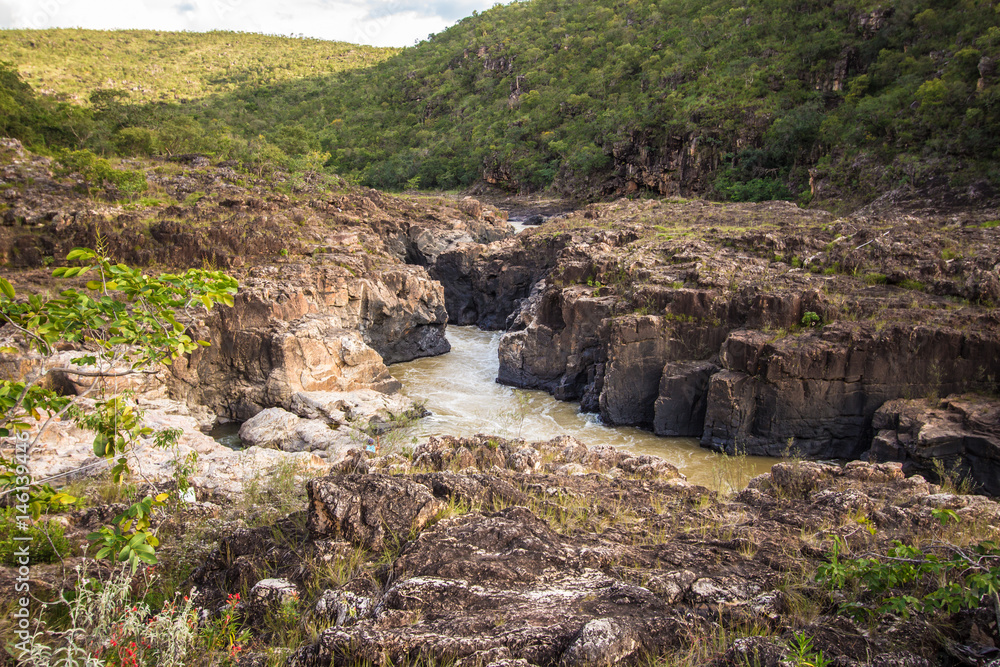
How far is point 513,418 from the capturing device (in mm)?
13336

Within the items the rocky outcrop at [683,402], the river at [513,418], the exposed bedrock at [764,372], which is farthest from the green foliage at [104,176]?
the rocky outcrop at [683,402]

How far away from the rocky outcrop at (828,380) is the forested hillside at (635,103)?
14.1 meters

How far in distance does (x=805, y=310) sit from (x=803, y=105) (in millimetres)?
27344

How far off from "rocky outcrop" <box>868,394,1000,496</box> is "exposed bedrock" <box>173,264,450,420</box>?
10791 millimetres

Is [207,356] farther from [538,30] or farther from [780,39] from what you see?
[538,30]

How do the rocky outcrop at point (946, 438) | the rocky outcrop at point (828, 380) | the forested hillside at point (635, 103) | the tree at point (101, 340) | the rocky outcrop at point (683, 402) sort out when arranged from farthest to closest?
the forested hillside at point (635, 103)
the rocky outcrop at point (683, 402)
the rocky outcrop at point (828, 380)
the rocky outcrop at point (946, 438)
the tree at point (101, 340)

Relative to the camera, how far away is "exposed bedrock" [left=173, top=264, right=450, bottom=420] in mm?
12773

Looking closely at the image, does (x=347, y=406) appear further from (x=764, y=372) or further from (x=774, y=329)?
(x=774, y=329)

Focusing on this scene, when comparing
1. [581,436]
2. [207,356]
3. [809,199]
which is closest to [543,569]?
[581,436]

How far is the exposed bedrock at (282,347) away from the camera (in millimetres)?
12773

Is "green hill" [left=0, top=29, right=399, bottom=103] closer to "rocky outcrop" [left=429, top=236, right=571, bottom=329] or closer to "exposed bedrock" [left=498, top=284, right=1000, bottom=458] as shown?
"rocky outcrop" [left=429, top=236, right=571, bottom=329]

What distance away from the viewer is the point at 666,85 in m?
44.2

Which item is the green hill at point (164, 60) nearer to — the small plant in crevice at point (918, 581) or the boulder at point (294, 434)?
the boulder at point (294, 434)

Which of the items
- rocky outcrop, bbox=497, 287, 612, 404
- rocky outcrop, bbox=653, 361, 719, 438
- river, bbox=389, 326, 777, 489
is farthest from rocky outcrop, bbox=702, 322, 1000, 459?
rocky outcrop, bbox=497, 287, 612, 404
